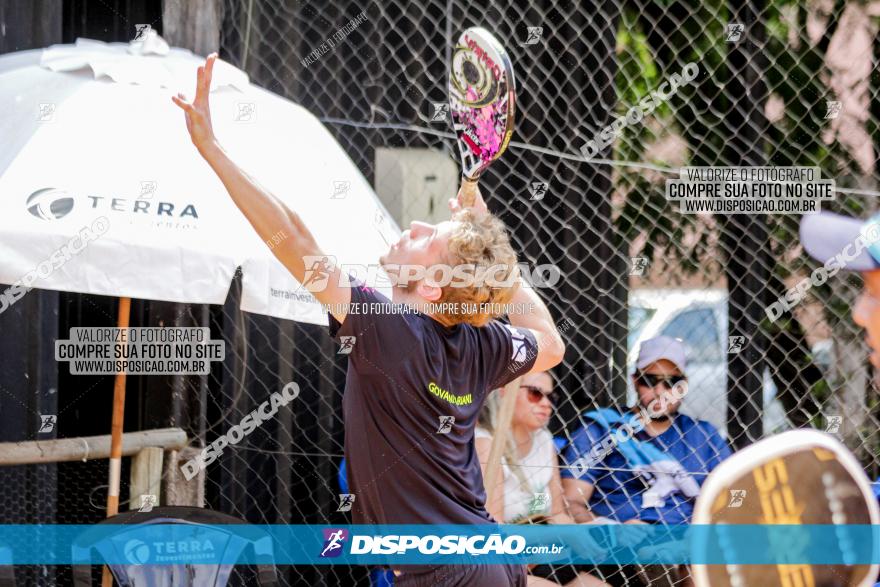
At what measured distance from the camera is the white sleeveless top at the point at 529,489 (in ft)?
14.4

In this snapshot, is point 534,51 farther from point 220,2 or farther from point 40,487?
point 40,487

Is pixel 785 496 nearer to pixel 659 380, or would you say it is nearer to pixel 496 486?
pixel 496 486

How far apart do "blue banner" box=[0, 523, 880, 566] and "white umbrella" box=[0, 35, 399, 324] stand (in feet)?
2.59

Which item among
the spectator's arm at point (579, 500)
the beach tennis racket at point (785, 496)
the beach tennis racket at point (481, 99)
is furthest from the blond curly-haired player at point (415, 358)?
the spectator's arm at point (579, 500)

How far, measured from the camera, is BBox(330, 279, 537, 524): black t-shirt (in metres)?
2.61

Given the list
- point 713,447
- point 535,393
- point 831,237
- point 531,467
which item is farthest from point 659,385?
point 831,237

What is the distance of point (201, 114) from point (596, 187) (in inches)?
106

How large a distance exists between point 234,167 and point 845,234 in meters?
1.37

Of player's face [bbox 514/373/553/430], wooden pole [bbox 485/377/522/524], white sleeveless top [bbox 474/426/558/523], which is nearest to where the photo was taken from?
wooden pole [bbox 485/377/522/524]

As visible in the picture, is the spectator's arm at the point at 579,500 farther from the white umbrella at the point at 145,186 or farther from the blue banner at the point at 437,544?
the white umbrella at the point at 145,186

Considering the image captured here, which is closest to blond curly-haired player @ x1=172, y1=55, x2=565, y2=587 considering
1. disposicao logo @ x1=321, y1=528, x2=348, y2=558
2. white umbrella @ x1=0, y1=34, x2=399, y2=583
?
white umbrella @ x1=0, y1=34, x2=399, y2=583

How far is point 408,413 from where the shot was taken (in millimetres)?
2652

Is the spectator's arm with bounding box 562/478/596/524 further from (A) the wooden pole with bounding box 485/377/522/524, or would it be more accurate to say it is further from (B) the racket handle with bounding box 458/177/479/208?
(B) the racket handle with bounding box 458/177/479/208

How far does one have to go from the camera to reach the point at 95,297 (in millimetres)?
5250
